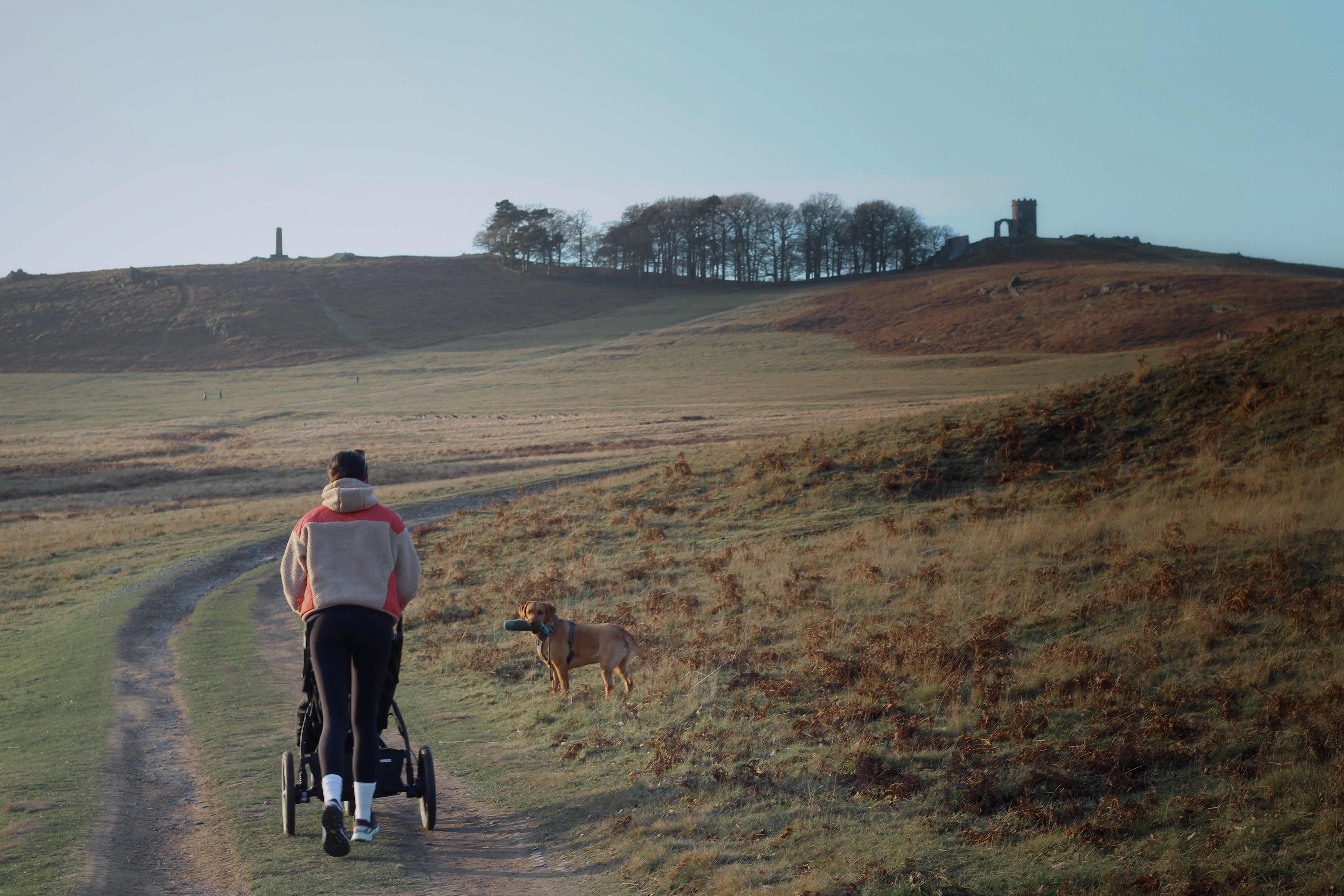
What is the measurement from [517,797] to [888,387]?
161 ft

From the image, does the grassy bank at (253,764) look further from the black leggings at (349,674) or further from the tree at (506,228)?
the tree at (506,228)

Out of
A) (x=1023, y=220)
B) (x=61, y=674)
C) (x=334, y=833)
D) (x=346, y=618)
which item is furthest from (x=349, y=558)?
(x=1023, y=220)

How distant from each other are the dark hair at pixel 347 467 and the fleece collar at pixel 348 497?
11 centimetres

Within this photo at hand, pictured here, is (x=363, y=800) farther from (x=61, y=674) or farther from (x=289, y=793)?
(x=61, y=674)

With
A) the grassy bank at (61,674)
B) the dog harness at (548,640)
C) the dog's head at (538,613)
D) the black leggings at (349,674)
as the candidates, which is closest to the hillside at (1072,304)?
the dog harness at (548,640)

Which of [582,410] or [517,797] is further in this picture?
[582,410]

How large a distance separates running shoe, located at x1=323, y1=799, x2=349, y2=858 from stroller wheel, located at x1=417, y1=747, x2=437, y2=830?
859 mm

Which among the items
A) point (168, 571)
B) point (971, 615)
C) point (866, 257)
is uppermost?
point (866, 257)

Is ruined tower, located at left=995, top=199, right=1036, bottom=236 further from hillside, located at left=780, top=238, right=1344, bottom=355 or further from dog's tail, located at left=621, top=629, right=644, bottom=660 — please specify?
dog's tail, located at left=621, top=629, right=644, bottom=660

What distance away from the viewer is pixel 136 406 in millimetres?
64438

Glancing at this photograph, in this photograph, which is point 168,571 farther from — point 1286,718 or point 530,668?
point 1286,718

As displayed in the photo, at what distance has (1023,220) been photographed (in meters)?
128

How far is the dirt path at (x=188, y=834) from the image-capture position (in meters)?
5.63

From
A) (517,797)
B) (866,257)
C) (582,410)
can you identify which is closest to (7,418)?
(582,410)
